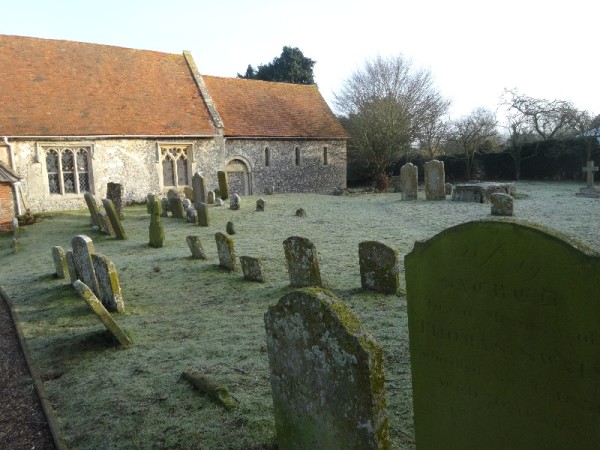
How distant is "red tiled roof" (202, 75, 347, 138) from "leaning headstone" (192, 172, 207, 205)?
5.92 meters

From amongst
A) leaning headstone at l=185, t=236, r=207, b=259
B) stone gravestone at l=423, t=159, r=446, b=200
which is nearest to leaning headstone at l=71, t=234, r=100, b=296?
leaning headstone at l=185, t=236, r=207, b=259

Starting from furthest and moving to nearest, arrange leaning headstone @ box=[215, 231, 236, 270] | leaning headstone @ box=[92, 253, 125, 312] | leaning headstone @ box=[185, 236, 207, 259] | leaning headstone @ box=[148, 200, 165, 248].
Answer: leaning headstone @ box=[148, 200, 165, 248] < leaning headstone @ box=[185, 236, 207, 259] < leaning headstone @ box=[215, 231, 236, 270] < leaning headstone @ box=[92, 253, 125, 312]

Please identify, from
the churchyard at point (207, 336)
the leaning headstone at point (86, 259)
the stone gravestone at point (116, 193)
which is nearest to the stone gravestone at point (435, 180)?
the churchyard at point (207, 336)

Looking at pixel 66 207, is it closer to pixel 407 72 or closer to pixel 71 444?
pixel 71 444

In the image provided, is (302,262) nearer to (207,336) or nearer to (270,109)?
(207,336)

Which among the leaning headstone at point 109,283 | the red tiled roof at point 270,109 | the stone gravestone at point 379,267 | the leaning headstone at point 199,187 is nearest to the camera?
the stone gravestone at point 379,267

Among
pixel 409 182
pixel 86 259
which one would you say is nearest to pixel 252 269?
pixel 86 259

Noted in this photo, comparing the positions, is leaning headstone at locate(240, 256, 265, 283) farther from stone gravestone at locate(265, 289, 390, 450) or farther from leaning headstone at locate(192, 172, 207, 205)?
leaning headstone at locate(192, 172, 207, 205)

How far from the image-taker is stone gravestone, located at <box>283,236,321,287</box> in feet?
22.9

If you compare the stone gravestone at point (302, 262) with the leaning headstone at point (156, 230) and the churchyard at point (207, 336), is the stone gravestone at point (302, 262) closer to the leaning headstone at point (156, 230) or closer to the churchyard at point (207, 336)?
the churchyard at point (207, 336)

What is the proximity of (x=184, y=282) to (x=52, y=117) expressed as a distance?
561 inches

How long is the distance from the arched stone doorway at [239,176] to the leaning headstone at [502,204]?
14.3 meters

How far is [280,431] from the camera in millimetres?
3135

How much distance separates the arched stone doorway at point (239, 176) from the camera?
79.7 feet
